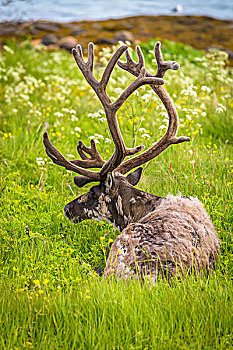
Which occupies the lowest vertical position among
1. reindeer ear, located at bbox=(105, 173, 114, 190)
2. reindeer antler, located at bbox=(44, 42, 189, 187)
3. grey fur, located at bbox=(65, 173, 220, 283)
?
grey fur, located at bbox=(65, 173, 220, 283)

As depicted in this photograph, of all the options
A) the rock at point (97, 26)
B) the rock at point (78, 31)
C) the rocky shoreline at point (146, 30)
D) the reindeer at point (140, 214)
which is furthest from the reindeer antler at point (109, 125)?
the rock at point (97, 26)

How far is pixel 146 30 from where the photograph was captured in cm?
3525

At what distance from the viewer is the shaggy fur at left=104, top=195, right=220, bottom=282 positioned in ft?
10.8

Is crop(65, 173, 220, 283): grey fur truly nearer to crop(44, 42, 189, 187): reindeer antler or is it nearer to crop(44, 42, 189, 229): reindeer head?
crop(44, 42, 189, 229): reindeer head

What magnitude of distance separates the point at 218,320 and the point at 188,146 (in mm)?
3625

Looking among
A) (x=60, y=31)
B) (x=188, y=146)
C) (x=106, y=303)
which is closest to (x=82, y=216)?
(x=106, y=303)

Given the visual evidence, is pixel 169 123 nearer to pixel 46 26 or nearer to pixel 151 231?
pixel 151 231

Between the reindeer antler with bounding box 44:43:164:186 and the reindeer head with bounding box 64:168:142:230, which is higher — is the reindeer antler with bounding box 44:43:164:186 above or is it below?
above

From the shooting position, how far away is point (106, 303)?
289 cm

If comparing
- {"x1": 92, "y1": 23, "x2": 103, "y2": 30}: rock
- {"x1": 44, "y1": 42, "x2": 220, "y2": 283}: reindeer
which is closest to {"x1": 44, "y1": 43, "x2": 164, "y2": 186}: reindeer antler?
{"x1": 44, "y1": 42, "x2": 220, "y2": 283}: reindeer

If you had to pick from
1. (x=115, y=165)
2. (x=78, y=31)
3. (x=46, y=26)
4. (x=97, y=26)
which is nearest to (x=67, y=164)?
(x=115, y=165)

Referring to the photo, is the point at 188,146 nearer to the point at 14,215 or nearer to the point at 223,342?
the point at 14,215

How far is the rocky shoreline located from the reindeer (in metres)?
23.6

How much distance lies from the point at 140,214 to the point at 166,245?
0.49m
